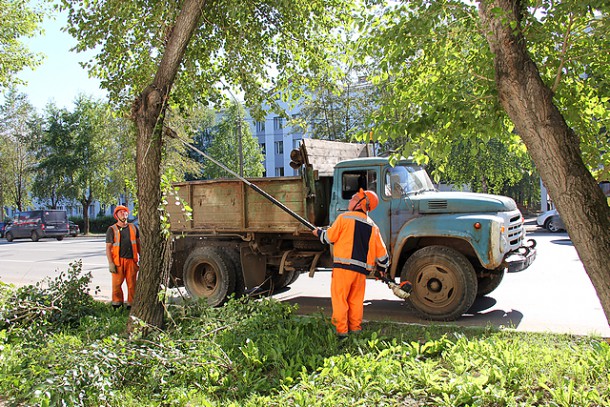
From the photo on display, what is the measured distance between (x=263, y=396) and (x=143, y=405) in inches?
37.2

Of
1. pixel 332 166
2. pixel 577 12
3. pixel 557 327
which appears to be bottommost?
pixel 557 327

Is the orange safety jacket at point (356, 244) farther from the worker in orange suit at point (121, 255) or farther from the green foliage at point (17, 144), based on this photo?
the green foliage at point (17, 144)

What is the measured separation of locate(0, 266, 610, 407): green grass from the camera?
12.5ft

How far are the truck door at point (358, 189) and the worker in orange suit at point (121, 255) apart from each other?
9.79ft

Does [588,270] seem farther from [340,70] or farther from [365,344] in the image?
[340,70]

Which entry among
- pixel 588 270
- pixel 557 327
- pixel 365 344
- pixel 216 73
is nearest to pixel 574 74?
pixel 588 270

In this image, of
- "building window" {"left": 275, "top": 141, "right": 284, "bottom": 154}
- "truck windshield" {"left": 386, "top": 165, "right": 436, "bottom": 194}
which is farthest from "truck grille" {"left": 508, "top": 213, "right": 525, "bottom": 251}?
"building window" {"left": 275, "top": 141, "right": 284, "bottom": 154}

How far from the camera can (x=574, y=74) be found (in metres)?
4.34

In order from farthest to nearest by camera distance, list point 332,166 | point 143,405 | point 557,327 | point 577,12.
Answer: point 332,166
point 557,327
point 143,405
point 577,12

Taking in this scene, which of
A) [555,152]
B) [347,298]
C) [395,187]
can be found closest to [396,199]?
[395,187]

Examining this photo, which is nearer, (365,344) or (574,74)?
(574,74)

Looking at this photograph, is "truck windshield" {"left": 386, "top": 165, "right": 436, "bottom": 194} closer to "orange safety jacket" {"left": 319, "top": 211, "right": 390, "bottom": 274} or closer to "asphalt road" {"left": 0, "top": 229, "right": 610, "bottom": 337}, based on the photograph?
"asphalt road" {"left": 0, "top": 229, "right": 610, "bottom": 337}

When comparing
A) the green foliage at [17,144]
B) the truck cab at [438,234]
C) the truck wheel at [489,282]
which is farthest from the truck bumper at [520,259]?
the green foliage at [17,144]

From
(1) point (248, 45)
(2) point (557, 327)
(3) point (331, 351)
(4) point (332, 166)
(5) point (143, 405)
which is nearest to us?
(5) point (143, 405)
